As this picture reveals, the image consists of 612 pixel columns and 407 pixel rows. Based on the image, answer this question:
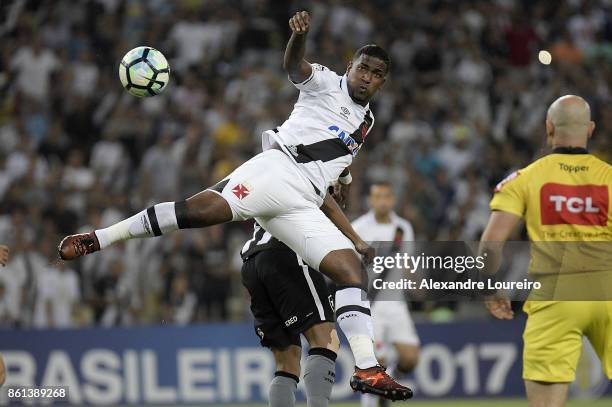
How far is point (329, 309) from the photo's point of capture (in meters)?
7.43

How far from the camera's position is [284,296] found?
294 inches

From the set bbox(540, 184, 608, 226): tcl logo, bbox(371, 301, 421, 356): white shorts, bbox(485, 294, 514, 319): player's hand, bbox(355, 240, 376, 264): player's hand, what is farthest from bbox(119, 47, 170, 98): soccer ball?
bbox(371, 301, 421, 356): white shorts

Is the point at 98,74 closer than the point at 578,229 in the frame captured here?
No

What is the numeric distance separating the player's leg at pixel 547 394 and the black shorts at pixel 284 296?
4.83 feet

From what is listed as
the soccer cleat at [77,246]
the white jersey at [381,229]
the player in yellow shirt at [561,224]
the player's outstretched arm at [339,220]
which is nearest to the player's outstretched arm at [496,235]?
the player in yellow shirt at [561,224]

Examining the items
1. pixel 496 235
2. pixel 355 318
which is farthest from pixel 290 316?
pixel 496 235

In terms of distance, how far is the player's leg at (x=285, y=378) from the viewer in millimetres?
7348

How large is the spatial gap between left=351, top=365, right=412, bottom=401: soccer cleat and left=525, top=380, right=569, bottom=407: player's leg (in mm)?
794

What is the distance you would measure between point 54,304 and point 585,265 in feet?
27.2

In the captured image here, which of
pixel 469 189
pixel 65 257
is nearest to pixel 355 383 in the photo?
pixel 65 257

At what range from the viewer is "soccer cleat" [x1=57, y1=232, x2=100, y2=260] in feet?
23.1

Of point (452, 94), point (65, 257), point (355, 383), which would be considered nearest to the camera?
point (355, 383)

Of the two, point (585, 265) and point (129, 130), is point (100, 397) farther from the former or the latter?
point (585, 265)

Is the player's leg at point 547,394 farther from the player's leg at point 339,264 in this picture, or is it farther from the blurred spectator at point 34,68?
the blurred spectator at point 34,68
